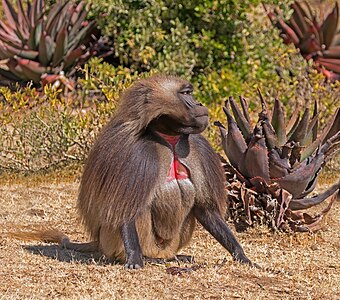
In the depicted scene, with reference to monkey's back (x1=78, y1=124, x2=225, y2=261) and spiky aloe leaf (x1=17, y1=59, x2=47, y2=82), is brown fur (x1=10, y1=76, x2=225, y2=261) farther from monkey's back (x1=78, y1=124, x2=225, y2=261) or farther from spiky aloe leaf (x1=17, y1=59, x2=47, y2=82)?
spiky aloe leaf (x1=17, y1=59, x2=47, y2=82)

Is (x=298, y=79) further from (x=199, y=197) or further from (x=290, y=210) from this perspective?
(x=199, y=197)

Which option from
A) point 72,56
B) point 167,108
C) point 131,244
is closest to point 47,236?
point 131,244

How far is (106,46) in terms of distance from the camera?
12.1 metres

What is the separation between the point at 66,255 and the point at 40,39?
18.3ft

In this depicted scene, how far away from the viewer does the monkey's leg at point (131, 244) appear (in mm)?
5098

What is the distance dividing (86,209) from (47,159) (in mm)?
3597

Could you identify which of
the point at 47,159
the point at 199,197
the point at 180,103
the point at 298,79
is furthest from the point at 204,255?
the point at 298,79

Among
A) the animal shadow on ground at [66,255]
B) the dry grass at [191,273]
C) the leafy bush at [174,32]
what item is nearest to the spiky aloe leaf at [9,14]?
the leafy bush at [174,32]

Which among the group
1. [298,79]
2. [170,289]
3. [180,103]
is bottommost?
[298,79]

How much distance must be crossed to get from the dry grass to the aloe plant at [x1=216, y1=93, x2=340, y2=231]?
16 cm

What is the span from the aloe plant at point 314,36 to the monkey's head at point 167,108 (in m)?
7.46

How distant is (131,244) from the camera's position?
5.13 metres

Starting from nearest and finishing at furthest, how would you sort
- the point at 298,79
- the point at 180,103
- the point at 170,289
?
the point at 170,289, the point at 180,103, the point at 298,79

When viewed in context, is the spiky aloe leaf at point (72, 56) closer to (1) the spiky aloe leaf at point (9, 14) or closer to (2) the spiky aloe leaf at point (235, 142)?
(1) the spiky aloe leaf at point (9, 14)
